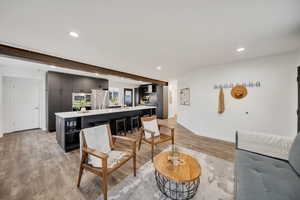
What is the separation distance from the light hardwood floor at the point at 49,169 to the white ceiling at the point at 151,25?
250 centimetres

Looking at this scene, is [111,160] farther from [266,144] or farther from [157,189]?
[266,144]

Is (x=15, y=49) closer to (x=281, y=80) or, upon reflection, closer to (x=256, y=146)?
(x=256, y=146)

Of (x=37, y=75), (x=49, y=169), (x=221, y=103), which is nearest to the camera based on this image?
(x=49, y=169)

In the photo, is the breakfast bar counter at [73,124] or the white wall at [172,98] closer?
the breakfast bar counter at [73,124]

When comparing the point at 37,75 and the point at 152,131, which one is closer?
the point at 152,131

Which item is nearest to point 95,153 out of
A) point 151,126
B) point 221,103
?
point 151,126

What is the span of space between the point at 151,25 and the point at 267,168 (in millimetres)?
2592

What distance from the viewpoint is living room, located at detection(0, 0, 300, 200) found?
1393 mm

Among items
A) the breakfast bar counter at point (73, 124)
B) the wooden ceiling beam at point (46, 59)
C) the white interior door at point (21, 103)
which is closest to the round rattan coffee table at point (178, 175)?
the breakfast bar counter at point (73, 124)

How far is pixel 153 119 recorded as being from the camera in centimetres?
325

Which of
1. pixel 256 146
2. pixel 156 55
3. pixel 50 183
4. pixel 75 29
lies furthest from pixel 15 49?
pixel 256 146

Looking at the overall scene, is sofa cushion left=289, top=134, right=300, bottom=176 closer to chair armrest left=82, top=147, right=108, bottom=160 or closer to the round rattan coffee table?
the round rattan coffee table

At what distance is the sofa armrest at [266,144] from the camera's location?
1.74 metres

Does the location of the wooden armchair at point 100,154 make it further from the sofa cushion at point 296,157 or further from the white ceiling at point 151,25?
the sofa cushion at point 296,157
